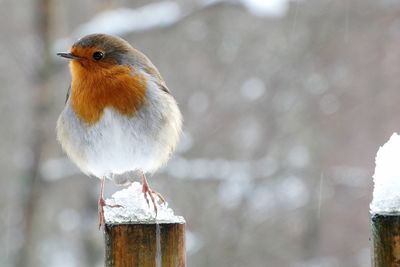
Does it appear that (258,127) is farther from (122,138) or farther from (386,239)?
(386,239)

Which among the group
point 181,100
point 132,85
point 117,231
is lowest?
point 117,231

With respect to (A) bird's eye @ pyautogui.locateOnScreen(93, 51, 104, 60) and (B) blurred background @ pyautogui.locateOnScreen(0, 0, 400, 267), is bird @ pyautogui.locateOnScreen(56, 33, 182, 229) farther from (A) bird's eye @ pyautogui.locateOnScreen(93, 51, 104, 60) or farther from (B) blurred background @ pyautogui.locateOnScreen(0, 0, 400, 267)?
(B) blurred background @ pyautogui.locateOnScreen(0, 0, 400, 267)

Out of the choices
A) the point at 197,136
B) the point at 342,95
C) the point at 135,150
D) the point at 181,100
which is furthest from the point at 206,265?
the point at 135,150

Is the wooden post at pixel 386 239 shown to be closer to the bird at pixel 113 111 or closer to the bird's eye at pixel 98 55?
the bird at pixel 113 111

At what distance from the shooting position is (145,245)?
180 cm

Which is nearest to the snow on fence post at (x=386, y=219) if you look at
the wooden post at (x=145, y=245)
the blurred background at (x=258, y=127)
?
the wooden post at (x=145, y=245)

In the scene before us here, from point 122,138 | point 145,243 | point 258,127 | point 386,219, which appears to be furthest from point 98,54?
point 258,127

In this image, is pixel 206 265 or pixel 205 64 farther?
pixel 205 64

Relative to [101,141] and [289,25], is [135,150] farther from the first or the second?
[289,25]

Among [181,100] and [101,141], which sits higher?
[181,100]

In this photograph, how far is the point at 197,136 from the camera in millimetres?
10117

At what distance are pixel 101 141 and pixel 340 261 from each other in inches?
337

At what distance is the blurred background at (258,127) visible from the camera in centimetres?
915

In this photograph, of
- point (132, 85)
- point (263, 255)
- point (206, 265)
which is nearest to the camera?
point (132, 85)
